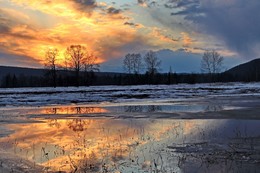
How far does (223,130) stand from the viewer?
1421 centimetres

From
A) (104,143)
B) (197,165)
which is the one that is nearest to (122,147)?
(104,143)

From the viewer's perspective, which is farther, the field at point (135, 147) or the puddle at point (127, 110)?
the puddle at point (127, 110)

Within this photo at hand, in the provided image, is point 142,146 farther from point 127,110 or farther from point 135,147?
point 127,110

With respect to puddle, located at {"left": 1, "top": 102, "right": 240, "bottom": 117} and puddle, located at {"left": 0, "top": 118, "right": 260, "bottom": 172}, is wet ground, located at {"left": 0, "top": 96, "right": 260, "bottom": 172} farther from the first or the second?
puddle, located at {"left": 1, "top": 102, "right": 240, "bottom": 117}

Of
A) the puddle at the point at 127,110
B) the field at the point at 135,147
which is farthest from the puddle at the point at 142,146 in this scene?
the puddle at the point at 127,110

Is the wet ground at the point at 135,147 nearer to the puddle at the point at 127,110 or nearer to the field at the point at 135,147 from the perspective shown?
the field at the point at 135,147

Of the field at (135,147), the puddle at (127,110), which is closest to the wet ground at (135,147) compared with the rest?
the field at (135,147)

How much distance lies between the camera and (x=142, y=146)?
11.1 meters

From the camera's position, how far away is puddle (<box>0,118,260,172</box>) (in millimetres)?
8611

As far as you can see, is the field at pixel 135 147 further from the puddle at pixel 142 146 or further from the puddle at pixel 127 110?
the puddle at pixel 127 110

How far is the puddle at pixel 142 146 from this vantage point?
28.3 ft

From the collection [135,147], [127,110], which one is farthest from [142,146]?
[127,110]

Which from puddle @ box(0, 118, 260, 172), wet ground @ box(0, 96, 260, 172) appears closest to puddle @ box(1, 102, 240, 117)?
puddle @ box(0, 118, 260, 172)

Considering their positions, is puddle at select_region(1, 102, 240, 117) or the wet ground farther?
puddle at select_region(1, 102, 240, 117)
